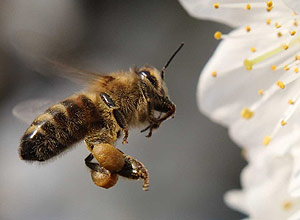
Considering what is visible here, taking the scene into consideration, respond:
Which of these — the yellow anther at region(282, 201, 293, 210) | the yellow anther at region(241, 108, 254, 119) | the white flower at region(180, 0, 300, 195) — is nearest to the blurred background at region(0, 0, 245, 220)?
the white flower at region(180, 0, 300, 195)

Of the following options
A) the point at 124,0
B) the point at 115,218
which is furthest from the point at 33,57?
the point at 124,0

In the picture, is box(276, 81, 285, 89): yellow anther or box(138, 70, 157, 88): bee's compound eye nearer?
box(138, 70, 157, 88): bee's compound eye

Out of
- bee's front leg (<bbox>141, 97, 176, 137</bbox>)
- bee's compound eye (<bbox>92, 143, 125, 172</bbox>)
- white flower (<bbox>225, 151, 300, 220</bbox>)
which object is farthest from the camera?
A: white flower (<bbox>225, 151, 300, 220</bbox>)

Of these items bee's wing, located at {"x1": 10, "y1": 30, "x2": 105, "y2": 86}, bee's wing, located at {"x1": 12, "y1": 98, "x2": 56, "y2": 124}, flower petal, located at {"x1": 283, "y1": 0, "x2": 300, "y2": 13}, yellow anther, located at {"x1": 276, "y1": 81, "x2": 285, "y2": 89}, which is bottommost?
bee's wing, located at {"x1": 12, "y1": 98, "x2": 56, "y2": 124}

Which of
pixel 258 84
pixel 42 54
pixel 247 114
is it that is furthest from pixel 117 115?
pixel 258 84

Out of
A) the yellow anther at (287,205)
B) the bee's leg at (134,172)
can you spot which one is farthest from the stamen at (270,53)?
the bee's leg at (134,172)

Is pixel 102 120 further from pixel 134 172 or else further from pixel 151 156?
pixel 151 156

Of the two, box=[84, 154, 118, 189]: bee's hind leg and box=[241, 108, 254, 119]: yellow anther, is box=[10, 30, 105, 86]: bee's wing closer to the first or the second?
box=[84, 154, 118, 189]: bee's hind leg

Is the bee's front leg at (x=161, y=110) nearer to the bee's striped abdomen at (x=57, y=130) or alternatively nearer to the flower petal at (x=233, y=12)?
the bee's striped abdomen at (x=57, y=130)

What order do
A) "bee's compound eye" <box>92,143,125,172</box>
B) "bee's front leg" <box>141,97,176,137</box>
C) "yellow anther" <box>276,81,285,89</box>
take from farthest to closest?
"yellow anther" <box>276,81,285,89</box> → "bee's front leg" <box>141,97,176,137</box> → "bee's compound eye" <box>92,143,125,172</box>

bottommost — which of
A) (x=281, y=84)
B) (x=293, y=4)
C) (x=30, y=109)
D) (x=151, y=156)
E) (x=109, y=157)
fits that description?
(x=151, y=156)
